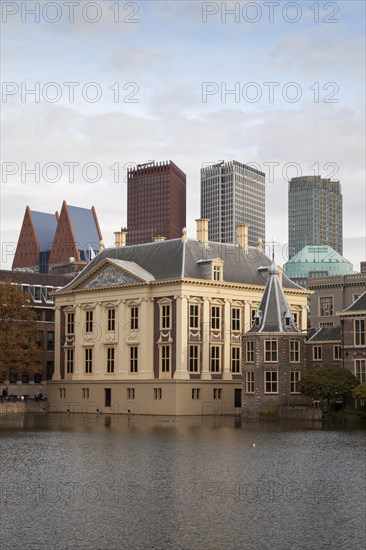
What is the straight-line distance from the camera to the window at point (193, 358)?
336ft

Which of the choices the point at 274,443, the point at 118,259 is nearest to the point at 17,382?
the point at 118,259

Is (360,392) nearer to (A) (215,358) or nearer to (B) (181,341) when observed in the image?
(B) (181,341)

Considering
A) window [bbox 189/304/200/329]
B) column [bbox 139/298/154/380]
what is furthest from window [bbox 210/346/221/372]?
column [bbox 139/298/154/380]

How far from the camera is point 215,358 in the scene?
10431cm

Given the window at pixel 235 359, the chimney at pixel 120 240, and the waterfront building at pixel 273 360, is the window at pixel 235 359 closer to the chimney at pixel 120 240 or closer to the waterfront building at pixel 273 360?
the waterfront building at pixel 273 360

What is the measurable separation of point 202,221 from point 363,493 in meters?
73.8

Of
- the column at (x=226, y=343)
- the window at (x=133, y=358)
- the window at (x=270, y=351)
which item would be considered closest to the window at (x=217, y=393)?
the column at (x=226, y=343)

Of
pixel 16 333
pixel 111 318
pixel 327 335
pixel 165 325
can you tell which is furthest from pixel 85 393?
pixel 327 335

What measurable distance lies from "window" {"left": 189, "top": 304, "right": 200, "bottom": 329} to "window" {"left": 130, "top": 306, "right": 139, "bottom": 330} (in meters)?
6.21

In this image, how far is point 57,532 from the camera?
30391mm

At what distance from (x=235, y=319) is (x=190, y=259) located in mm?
7798

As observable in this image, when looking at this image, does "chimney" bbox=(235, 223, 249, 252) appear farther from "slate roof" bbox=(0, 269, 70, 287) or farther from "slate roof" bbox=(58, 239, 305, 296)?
"slate roof" bbox=(0, 269, 70, 287)

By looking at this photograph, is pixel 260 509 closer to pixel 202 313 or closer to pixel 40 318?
pixel 202 313

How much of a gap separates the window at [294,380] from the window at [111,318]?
2323 centimetres
